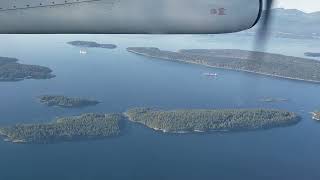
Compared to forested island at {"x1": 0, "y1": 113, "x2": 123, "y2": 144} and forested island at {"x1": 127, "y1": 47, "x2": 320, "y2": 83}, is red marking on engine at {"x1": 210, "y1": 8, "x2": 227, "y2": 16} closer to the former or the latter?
forested island at {"x1": 0, "y1": 113, "x2": 123, "y2": 144}

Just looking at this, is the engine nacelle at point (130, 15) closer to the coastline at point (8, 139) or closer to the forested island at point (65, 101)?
the coastline at point (8, 139)

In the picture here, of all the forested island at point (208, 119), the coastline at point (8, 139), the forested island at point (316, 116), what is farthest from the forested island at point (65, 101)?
the forested island at point (316, 116)

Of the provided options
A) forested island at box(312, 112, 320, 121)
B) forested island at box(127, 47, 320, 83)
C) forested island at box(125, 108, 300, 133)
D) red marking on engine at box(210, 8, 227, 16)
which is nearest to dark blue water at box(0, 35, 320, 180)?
forested island at box(312, 112, 320, 121)

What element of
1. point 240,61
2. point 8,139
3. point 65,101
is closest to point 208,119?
point 65,101

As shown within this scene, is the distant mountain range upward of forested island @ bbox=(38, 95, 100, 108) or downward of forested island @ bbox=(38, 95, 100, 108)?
upward

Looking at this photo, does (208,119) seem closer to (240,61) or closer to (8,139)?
(8,139)

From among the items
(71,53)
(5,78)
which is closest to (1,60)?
(5,78)

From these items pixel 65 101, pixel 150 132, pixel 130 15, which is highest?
pixel 130 15
